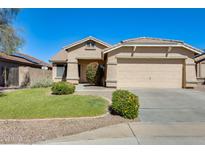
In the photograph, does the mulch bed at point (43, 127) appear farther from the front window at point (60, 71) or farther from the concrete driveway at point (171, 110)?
the front window at point (60, 71)

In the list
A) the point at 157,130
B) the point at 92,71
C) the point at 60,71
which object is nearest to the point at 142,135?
the point at 157,130

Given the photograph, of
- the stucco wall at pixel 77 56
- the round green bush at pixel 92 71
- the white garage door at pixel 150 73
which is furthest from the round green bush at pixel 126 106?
the stucco wall at pixel 77 56

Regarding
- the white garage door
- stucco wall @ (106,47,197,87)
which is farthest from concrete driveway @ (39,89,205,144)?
stucco wall @ (106,47,197,87)

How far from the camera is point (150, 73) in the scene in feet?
53.2

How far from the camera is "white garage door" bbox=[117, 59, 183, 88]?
53.1 feet

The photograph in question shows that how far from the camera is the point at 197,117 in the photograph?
308 inches

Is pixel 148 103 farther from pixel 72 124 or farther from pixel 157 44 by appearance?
pixel 157 44

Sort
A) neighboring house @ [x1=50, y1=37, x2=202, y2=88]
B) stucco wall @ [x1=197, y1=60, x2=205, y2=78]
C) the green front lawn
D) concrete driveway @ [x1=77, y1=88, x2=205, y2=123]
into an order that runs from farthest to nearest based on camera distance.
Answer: stucco wall @ [x1=197, y1=60, x2=205, y2=78]
neighboring house @ [x1=50, y1=37, x2=202, y2=88]
the green front lawn
concrete driveway @ [x1=77, y1=88, x2=205, y2=123]

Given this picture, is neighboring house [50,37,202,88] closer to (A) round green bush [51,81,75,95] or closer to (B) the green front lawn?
(A) round green bush [51,81,75,95]

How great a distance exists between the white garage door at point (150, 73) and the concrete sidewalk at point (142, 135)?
9.39 m

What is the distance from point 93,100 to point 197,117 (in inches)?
194

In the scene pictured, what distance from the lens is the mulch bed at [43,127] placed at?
550 cm

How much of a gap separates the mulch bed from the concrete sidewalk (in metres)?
0.40
